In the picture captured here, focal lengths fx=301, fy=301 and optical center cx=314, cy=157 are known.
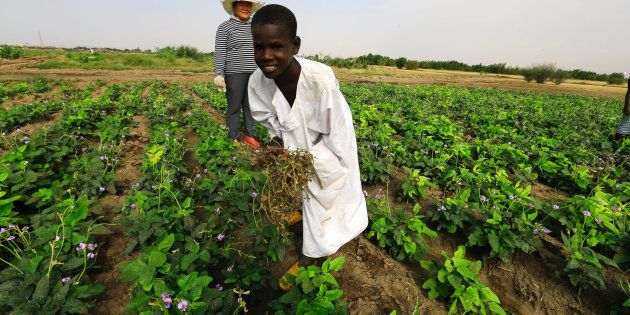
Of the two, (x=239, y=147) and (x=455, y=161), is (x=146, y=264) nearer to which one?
(x=239, y=147)

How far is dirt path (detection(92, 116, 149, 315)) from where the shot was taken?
1798 mm

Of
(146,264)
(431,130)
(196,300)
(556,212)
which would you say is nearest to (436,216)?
(556,212)

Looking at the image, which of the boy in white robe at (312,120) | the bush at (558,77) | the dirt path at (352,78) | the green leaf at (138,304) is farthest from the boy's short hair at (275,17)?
the bush at (558,77)

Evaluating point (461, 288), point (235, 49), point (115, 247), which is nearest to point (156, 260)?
point (115, 247)

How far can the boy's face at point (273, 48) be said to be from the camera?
1503mm

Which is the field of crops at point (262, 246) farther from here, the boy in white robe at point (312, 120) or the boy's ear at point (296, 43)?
the boy's ear at point (296, 43)

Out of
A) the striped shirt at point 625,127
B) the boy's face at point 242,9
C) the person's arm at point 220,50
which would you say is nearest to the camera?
the boy's face at point 242,9

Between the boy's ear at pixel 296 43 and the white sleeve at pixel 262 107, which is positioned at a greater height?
the boy's ear at pixel 296 43

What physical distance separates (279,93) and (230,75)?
2.55m

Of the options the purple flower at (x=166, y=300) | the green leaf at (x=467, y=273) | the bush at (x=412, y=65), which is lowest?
the green leaf at (x=467, y=273)

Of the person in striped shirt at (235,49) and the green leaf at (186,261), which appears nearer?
the green leaf at (186,261)

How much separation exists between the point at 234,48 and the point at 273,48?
2689 millimetres

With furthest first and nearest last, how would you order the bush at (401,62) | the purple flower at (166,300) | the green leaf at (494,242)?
1. the bush at (401,62)
2. the green leaf at (494,242)
3. the purple flower at (166,300)

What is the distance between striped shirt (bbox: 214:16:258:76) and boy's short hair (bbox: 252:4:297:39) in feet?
8.50
